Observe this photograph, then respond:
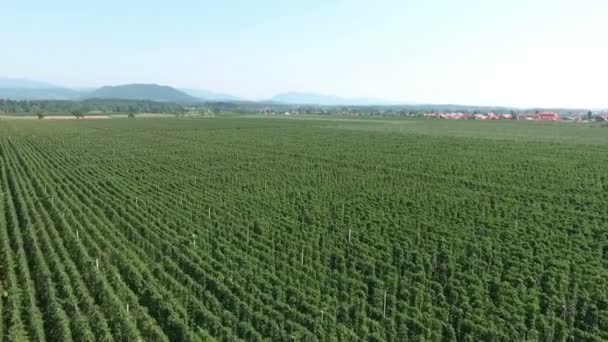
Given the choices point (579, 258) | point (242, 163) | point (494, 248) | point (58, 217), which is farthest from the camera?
point (242, 163)

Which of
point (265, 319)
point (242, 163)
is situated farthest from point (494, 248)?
point (242, 163)

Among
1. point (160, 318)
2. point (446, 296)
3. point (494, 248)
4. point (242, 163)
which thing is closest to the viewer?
point (160, 318)

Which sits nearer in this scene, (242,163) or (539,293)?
(539,293)

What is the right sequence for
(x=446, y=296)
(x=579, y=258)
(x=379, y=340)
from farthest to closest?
1. (x=579, y=258)
2. (x=446, y=296)
3. (x=379, y=340)

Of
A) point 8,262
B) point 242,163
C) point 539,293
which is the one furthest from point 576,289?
point 242,163

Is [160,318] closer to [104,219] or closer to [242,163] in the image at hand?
[104,219]

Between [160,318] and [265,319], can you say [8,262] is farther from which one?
[265,319]
